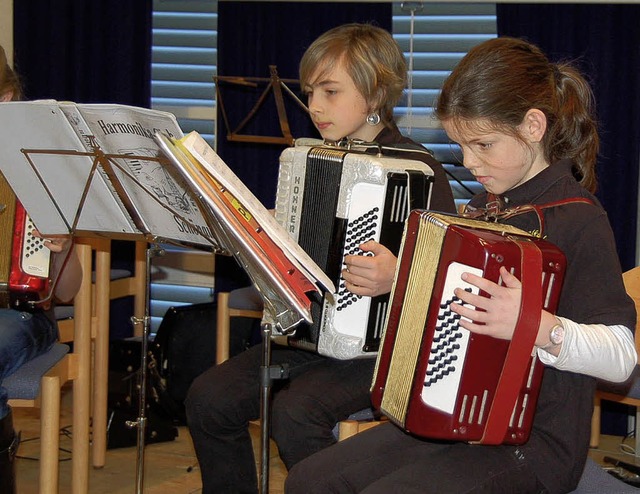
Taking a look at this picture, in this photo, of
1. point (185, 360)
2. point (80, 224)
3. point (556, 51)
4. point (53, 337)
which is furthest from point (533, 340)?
point (556, 51)

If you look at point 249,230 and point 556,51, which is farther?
point 556,51

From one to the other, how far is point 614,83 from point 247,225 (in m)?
2.41

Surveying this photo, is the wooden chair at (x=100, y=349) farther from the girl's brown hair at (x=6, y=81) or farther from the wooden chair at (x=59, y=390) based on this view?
the girl's brown hair at (x=6, y=81)

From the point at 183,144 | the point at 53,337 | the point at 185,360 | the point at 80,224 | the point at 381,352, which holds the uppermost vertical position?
the point at 183,144

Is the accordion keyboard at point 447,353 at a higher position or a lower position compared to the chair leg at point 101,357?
higher

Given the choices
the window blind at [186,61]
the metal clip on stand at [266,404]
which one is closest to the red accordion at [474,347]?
the metal clip on stand at [266,404]

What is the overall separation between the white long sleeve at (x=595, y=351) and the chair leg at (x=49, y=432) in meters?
1.39

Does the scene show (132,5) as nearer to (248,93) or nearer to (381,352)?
(248,93)

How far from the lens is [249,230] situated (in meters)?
1.55

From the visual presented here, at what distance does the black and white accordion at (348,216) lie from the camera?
Answer: 2.00 metres

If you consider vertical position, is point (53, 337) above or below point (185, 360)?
above

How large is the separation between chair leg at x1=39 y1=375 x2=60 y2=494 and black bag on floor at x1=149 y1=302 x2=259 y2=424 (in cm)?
86

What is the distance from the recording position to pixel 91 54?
4.14m

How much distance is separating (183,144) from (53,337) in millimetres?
1347
